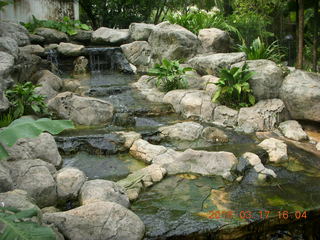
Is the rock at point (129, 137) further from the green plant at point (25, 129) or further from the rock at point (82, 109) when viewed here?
the green plant at point (25, 129)

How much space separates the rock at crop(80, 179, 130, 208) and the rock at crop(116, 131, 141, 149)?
2014 millimetres

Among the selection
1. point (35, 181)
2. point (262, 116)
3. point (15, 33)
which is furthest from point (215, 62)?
point (35, 181)

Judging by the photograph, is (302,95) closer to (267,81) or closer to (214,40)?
(267,81)

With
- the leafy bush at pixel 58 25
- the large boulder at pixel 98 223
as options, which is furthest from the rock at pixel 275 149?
the leafy bush at pixel 58 25

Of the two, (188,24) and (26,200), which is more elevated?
(188,24)

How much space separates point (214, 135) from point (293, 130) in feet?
6.50

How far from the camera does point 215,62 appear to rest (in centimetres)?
1031

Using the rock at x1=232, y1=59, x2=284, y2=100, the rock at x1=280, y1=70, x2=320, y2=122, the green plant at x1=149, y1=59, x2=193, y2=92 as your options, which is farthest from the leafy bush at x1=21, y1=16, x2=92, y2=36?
the rock at x1=280, y1=70, x2=320, y2=122

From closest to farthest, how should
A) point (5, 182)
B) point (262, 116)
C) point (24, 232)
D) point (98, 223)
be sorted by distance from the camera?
point (24, 232) < point (98, 223) < point (5, 182) < point (262, 116)

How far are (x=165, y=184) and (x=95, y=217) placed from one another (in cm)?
185

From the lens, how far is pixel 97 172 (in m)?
6.09

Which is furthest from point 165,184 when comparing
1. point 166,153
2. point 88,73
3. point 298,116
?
point 88,73

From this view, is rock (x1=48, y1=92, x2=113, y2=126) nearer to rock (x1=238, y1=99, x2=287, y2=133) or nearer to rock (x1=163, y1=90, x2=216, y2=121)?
rock (x1=163, y1=90, x2=216, y2=121)

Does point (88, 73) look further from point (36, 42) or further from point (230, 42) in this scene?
point (230, 42)
